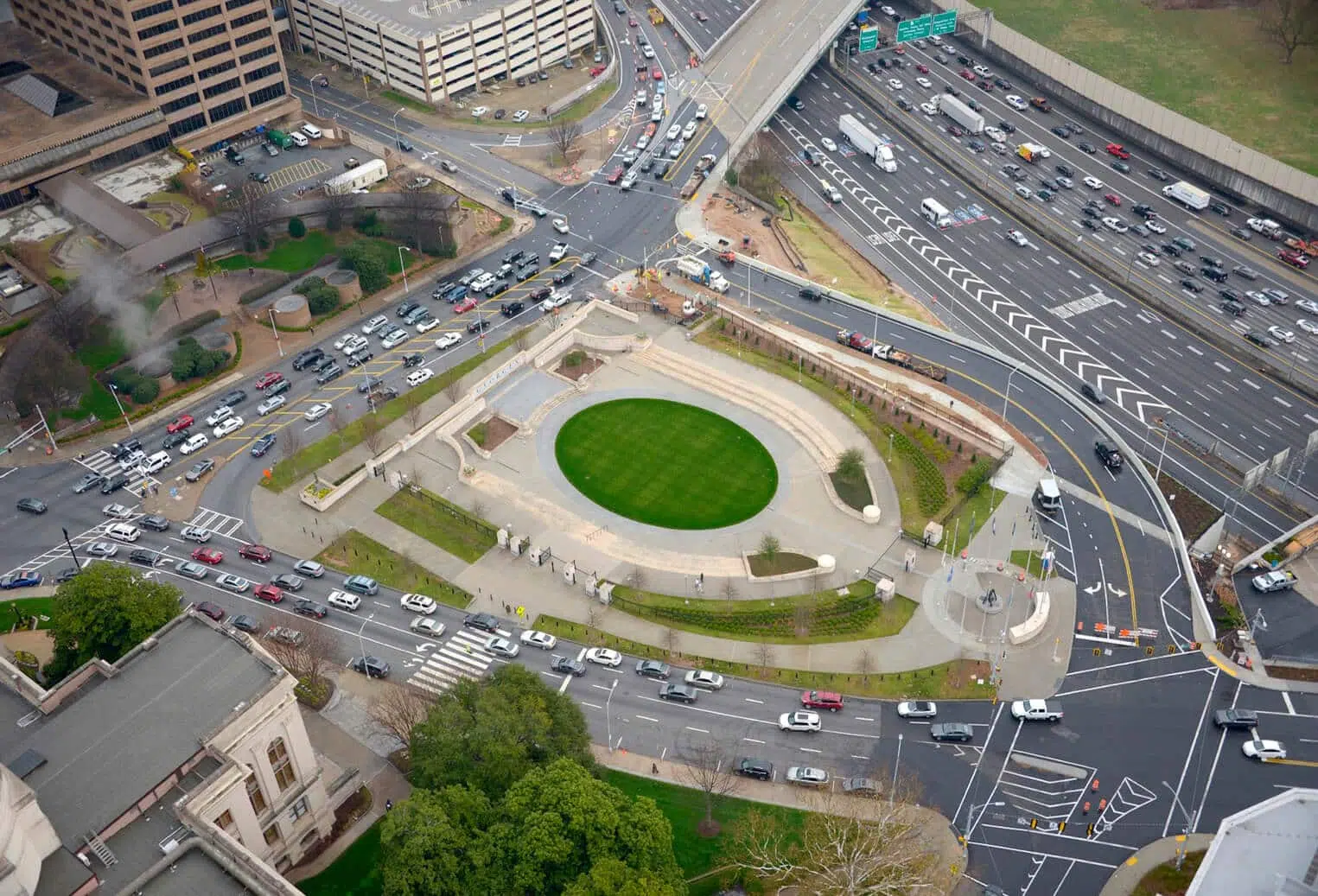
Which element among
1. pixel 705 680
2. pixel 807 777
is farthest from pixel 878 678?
pixel 705 680

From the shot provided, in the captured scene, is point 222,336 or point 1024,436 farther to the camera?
point 222,336

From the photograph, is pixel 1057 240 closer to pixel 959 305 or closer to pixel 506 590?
pixel 959 305

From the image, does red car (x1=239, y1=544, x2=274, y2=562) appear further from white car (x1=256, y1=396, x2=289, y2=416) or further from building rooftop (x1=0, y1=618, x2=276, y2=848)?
building rooftop (x1=0, y1=618, x2=276, y2=848)

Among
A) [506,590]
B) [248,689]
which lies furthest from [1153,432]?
[248,689]

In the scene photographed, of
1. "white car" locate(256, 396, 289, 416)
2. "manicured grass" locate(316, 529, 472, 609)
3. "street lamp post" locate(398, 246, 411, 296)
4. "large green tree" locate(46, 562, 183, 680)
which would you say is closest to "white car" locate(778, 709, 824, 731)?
"manicured grass" locate(316, 529, 472, 609)

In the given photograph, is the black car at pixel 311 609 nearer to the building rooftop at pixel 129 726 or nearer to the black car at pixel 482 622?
the black car at pixel 482 622

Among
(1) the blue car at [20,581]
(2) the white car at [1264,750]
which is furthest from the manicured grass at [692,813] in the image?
(1) the blue car at [20,581]

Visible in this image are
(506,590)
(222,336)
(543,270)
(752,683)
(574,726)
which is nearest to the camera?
(574,726)

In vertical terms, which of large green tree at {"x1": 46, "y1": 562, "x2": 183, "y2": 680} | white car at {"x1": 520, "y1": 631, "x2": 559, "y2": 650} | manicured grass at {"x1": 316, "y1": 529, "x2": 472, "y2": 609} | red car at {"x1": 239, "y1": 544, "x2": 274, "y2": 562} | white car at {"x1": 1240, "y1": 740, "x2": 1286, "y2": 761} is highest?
large green tree at {"x1": 46, "y1": 562, "x2": 183, "y2": 680}
